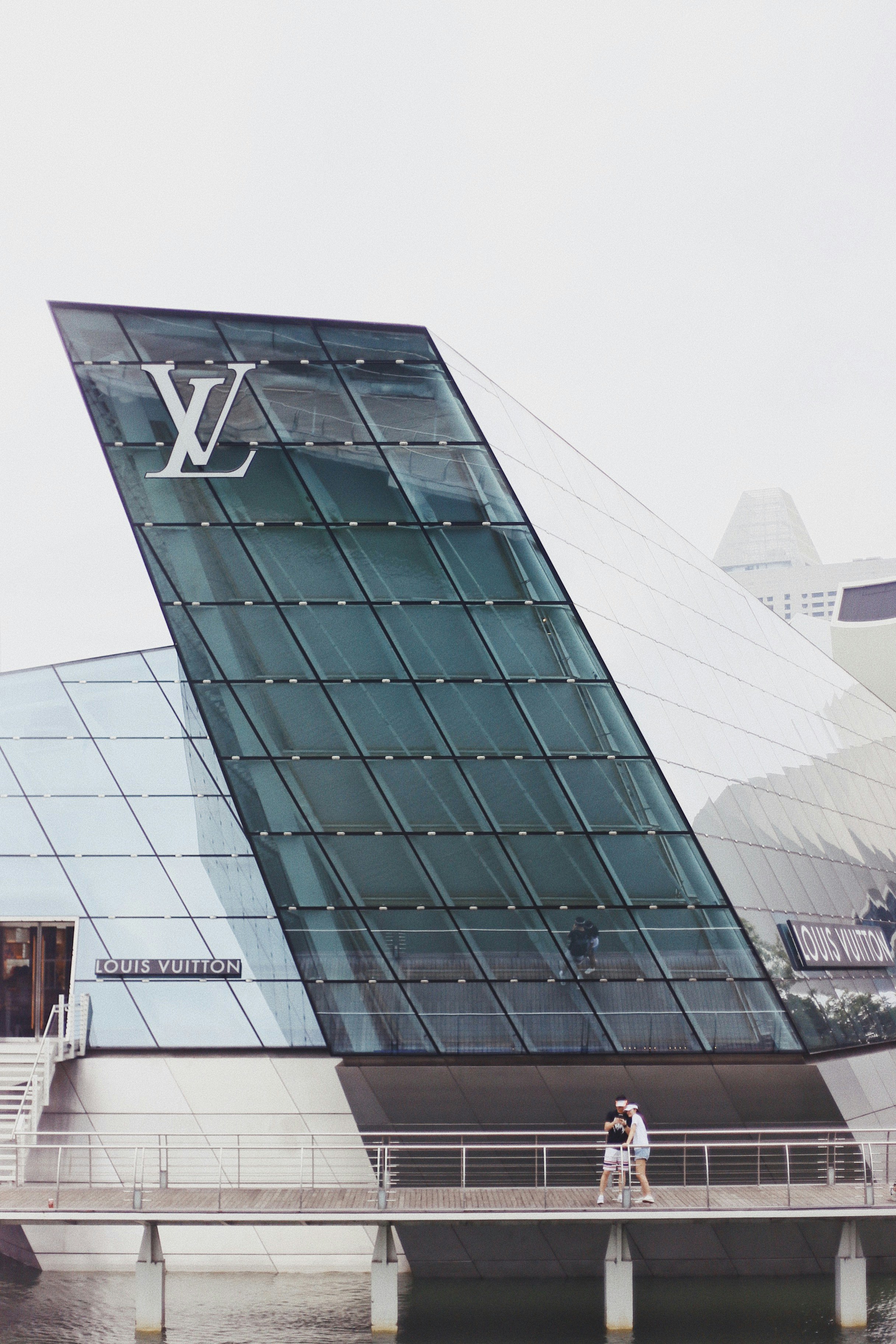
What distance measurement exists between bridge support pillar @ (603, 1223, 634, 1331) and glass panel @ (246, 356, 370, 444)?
12.5m

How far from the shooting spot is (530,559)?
72.7ft

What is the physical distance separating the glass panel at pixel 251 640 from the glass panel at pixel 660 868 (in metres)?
5.75

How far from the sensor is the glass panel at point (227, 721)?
76.0ft

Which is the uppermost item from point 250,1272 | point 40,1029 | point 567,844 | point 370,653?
point 370,653

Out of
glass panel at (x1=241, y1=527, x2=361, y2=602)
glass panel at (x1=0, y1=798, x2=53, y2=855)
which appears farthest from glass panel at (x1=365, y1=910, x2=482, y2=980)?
glass panel at (x1=0, y1=798, x2=53, y2=855)

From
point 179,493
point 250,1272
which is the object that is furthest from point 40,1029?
point 179,493

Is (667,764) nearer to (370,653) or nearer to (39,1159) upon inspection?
(370,653)

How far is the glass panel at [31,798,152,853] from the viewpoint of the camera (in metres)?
25.4

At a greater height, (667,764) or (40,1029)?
(667,764)

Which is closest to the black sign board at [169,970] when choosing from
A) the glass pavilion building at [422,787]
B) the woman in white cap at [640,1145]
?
the glass pavilion building at [422,787]

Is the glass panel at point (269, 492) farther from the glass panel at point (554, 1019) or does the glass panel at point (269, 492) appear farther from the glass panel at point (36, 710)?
the glass panel at point (554, 1019)

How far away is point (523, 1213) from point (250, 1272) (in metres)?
6.49

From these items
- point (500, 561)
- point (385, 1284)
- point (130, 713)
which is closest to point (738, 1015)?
point (385, 1284)

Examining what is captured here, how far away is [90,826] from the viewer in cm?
2553
